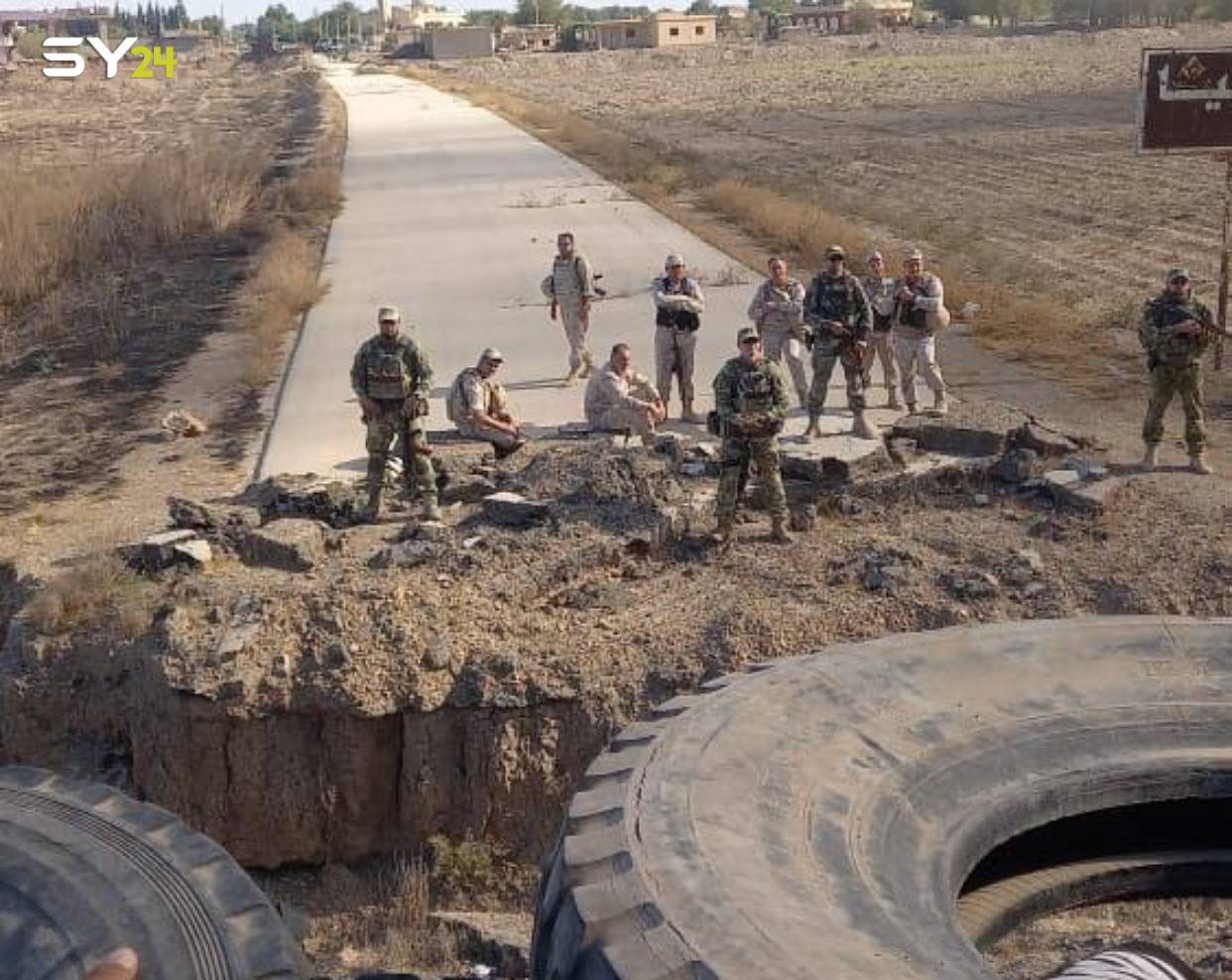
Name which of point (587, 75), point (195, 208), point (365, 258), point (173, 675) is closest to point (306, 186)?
point (195, 208)

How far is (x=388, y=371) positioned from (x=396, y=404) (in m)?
0.21

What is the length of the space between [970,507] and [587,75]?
81.1 metres

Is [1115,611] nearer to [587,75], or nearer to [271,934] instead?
[271,934]

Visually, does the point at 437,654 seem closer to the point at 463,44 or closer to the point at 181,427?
the point at 181,427

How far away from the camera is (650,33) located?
4535 inches

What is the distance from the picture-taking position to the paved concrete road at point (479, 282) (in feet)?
44.7

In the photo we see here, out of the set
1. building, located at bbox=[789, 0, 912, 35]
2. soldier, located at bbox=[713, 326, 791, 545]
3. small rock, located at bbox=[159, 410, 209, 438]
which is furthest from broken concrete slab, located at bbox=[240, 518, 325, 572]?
building, located at bbox=[789, 0, 912, 35]

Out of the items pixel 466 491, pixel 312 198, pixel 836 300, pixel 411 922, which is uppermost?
pixel 836 300

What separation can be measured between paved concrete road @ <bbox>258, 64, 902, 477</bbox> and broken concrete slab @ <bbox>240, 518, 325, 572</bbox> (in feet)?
8.39

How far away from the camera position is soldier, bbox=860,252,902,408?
12.4 meters

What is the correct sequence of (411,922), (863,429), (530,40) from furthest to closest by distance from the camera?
1. (530,40)
2. (863,429)
3. (411,922)

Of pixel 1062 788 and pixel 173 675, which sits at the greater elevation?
pixel 1062 788

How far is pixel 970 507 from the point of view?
9633 millimetres

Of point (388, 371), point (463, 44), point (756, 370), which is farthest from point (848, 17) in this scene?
point (756, 370)
